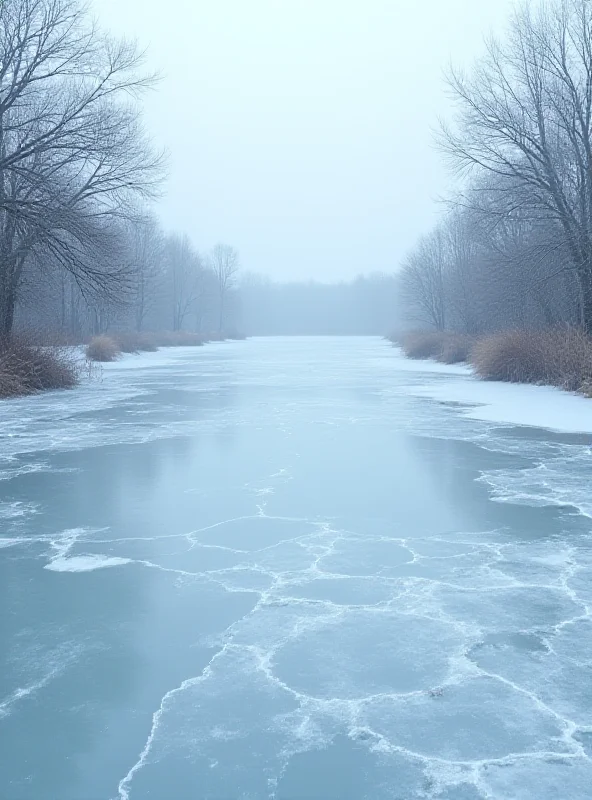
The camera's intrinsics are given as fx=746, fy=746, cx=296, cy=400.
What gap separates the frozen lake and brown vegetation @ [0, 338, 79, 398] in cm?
835

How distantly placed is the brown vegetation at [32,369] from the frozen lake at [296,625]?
A: 8346mm

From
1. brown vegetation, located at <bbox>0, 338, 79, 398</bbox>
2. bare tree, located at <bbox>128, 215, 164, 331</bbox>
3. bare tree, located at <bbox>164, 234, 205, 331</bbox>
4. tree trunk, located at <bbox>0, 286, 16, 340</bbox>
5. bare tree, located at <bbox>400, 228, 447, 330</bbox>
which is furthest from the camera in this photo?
bare tree, located at <bbox>164, 234, 205, 331</bbox>

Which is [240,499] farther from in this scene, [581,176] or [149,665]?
[581,176]

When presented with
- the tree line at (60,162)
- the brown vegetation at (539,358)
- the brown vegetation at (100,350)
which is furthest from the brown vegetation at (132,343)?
the brown vegetation at (539,358)

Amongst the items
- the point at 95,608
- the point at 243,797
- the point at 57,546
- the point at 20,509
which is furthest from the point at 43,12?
the point at 243,797

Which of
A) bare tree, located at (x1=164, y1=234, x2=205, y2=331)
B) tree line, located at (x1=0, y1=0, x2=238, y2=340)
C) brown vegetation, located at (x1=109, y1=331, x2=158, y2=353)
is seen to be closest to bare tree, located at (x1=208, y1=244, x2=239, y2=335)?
bare tree, located at (x1=164, y1=234, x2=205, y2=331)

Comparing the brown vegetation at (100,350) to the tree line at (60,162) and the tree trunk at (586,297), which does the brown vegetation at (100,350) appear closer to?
the tree line at (60,162)

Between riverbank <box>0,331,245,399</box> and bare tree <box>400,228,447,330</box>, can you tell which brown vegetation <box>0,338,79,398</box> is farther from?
bare tree <box>400,228,447,330</box>

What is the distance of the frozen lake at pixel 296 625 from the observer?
2.74m

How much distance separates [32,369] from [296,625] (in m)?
15.6

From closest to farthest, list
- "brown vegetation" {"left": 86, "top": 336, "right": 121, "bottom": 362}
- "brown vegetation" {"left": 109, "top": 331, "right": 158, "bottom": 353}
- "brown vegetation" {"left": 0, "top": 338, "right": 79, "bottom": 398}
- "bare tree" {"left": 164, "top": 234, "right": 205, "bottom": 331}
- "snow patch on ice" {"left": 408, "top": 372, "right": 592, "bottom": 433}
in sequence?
"snow patch on ice" {"left": 408, "top": 372, "right": 592, "bottom": 433}, "brown vegetation" {"left": 0, "top": 338, "right": 79, "bottom": 398}, "brown vegetation" {"left": 86, "top": 336, "right": 121, "bottom": 362}, "brown vegetation" {"left": 109, "top": 331, "right": 158, "bottom": 353}, "bare tree" {"left": 164, "top": 234, "right": 205, "bottom": 331}

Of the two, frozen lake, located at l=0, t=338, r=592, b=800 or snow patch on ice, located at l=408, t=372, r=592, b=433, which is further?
snow patch on ice, located at l=408, t=372, r=592, b=433

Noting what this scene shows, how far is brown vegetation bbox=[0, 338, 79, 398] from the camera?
16.9 meters

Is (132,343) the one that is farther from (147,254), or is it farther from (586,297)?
(586,297)
